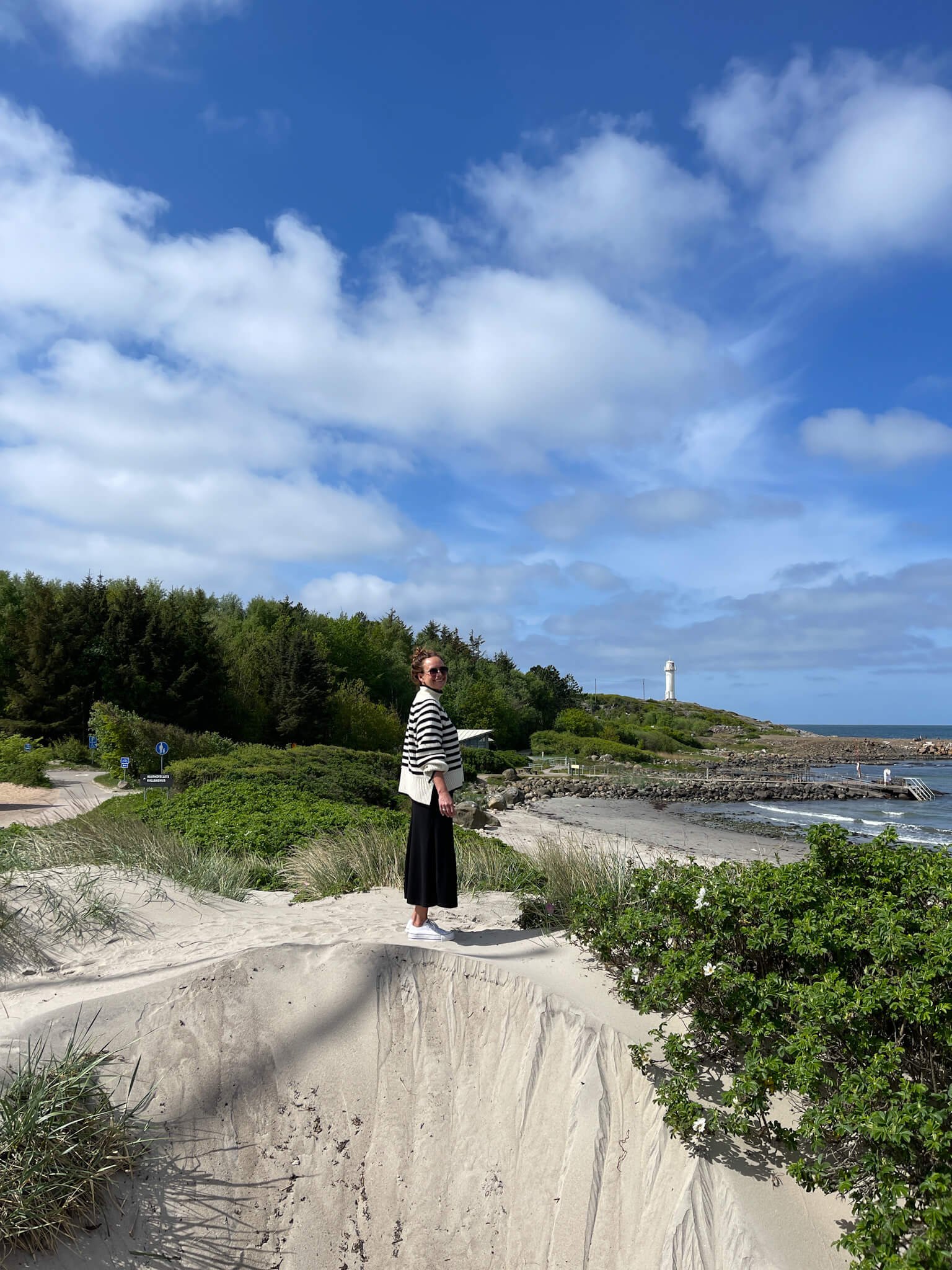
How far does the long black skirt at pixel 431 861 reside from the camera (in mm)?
5445

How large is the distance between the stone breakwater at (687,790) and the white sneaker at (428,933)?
3051 centimetres

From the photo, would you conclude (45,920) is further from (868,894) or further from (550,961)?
(868,894)

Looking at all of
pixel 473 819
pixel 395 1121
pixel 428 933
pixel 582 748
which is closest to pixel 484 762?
pixel 582 748

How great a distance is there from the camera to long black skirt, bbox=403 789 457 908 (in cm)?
545

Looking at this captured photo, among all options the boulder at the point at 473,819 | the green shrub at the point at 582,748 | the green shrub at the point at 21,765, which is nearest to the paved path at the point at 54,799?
the green shrub at the point at 21,765

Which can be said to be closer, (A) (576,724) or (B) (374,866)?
(B) (374,866)

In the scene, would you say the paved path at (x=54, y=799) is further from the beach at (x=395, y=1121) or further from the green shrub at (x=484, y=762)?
the green shrub at (x=484, y=762)

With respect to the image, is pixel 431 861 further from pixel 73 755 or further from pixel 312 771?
pixel 73 755

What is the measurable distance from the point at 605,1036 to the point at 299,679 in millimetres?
40265

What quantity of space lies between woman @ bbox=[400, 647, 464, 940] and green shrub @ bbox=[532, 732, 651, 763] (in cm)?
5353

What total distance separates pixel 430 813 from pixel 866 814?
31128 millimetres

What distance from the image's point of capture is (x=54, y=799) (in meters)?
20.9

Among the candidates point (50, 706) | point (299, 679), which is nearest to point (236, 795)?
point (50, 706)

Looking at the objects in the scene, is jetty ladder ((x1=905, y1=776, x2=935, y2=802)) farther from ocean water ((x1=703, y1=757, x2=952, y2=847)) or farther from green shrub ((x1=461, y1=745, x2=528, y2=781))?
green shrub ((x1=461, y1=745, x2=528, y2=781))
